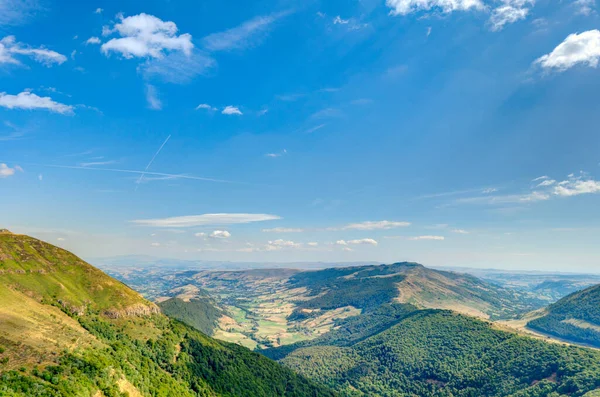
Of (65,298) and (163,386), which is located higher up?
(65,298)

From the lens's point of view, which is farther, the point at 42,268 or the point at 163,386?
the point at 42,268

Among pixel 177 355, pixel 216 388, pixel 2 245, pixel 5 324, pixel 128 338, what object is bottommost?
pixel 216 388

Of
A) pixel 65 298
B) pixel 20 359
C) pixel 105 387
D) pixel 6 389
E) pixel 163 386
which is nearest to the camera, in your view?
pixel 6 389

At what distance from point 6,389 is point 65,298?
121395 millimetres

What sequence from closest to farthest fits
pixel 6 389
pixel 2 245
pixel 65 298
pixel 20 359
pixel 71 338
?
pixel 6 389 < pixel 20 359 < pixel 71 338 < pixel 65 298 < pixel 2 245

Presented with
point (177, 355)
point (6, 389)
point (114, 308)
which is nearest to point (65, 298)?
point (114, 308)

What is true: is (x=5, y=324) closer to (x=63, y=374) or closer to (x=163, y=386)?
(x=63, y=374)

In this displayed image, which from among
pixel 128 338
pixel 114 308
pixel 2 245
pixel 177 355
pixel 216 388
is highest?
pixel 2 245

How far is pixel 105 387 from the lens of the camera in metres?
104

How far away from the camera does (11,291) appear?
15362 centimetres

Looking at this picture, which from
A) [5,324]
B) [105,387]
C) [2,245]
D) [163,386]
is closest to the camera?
[105,387]

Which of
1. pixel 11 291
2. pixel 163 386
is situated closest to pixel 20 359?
pixel 163 386

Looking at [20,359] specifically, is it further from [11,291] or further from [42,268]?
[42,268]

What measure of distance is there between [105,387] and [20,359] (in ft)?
83.8
